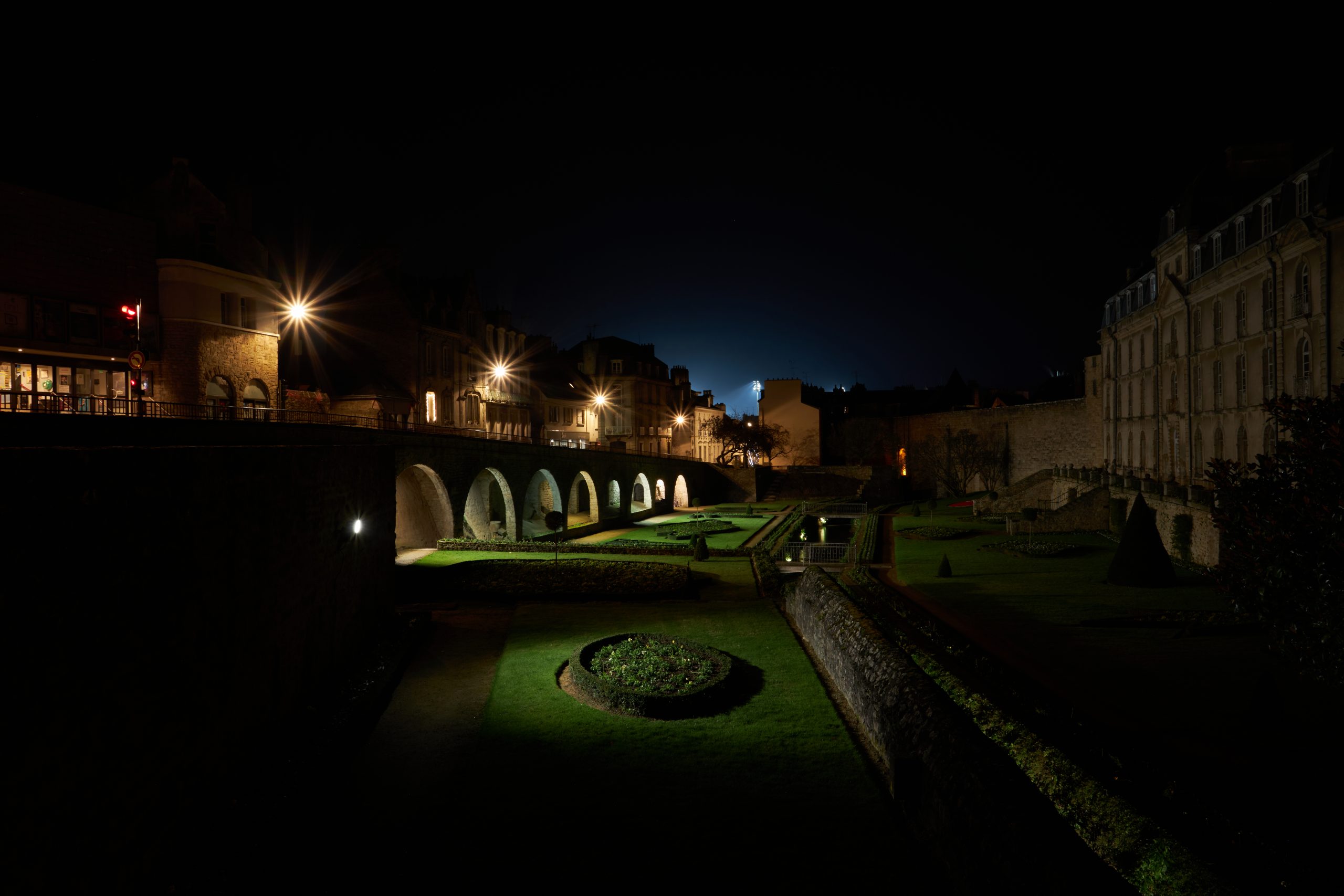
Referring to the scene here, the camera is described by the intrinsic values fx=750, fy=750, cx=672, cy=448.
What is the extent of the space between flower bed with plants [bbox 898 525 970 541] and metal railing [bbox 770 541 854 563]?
488 centimetres

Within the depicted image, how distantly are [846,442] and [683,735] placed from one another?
74376 mm

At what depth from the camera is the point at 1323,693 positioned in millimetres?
13422

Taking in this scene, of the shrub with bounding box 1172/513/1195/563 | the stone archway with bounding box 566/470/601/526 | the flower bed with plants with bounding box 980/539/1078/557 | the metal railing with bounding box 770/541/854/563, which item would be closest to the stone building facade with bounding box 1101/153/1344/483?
the shrub with bounding box 1172/513/1195/563

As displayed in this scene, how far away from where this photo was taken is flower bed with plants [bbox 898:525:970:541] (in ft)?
127

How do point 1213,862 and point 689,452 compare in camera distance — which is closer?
point 1213,862

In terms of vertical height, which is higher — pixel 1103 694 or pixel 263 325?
pixel 263 325

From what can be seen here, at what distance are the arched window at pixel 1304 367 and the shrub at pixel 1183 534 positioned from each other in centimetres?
585

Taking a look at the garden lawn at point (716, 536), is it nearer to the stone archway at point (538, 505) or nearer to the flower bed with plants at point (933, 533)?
the stone archway at point (538, 505)

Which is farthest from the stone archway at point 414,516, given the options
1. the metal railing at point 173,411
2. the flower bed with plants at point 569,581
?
the flower bed with plants at point 569,581

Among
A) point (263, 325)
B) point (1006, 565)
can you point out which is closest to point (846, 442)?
point (1006, 565)

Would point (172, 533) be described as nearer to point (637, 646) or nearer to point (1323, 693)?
point (637, 646)

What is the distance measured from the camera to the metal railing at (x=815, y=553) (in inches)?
1348

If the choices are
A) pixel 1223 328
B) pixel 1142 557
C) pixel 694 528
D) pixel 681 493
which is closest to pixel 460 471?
pixel 694 528

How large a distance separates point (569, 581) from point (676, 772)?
13.0 metres
